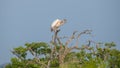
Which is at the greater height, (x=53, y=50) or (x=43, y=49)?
(x=43, y=49)

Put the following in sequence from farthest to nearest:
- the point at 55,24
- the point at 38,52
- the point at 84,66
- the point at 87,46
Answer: the point at 38,52 → the point at 87,46 → the point at 55,24 → the point at 84,66

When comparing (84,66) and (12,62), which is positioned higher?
(12,62)

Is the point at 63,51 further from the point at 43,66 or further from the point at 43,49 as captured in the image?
the point at 43,49

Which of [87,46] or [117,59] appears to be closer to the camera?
[87,46]

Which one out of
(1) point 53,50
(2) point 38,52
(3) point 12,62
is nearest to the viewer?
(1) point 53,50

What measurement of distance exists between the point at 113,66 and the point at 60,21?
14.2 m

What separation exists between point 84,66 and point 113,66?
58.3 feet

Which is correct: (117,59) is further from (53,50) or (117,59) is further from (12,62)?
(53,50)

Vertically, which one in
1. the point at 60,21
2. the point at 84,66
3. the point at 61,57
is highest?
the point at 60,21

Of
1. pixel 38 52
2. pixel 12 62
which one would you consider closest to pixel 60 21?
→ pixel 12 62

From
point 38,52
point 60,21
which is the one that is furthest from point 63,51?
point 38,52

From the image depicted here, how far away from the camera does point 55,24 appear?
1234 centimetres

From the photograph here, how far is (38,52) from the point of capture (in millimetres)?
27953

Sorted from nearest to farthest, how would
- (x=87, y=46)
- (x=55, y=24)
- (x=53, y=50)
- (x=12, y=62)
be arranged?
1. (x=55, y=24)
2. (x=53, y=50)
3. (x=87, y=46)
4. (x=12, y=62)
